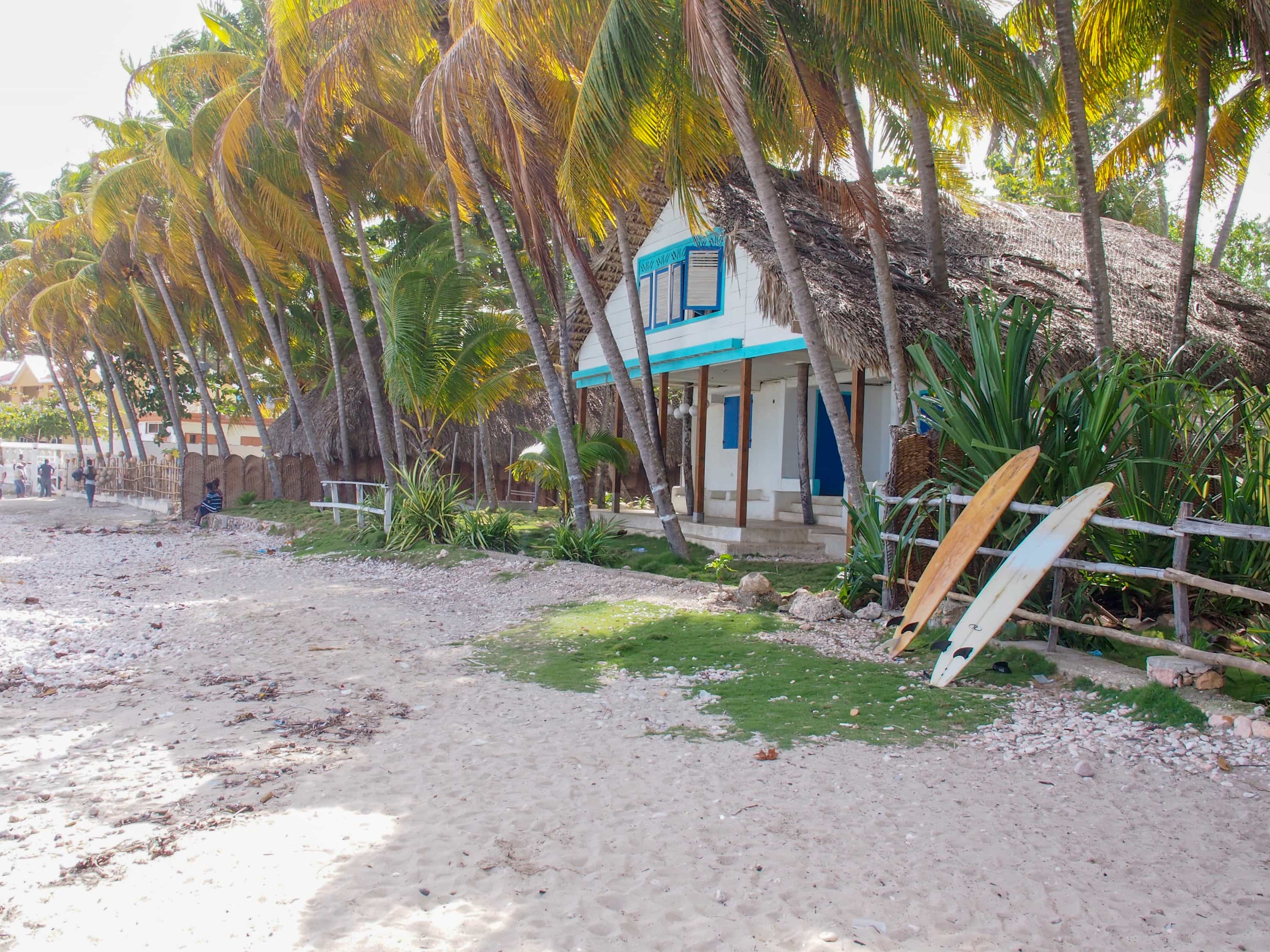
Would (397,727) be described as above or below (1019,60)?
below

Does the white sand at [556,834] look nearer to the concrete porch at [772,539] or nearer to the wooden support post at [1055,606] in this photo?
the wooden support post at [1055,606]

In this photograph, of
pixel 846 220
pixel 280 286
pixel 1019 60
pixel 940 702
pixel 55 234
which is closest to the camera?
pixel 940 702

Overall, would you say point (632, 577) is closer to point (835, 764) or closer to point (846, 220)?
point (846, 220)

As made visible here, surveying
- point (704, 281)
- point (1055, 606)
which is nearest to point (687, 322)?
point (704, 281)

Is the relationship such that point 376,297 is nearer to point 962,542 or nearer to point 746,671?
point 746,671

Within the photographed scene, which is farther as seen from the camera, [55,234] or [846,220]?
[55,234]

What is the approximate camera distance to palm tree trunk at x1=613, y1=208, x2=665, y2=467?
12.4 m

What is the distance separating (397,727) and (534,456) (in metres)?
8.82

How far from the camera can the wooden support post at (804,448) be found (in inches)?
534

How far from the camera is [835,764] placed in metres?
4.55


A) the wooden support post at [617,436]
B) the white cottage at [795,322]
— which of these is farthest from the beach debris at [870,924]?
the wooden support post at [617,436]

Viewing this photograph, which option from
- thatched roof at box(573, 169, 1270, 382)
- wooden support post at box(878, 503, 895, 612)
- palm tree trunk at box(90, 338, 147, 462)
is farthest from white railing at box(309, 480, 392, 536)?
palm tree trunk at box(90, 338, 147, 462)

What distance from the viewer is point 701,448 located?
45.7 ft

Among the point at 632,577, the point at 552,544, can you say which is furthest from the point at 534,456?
the point at 632,577
